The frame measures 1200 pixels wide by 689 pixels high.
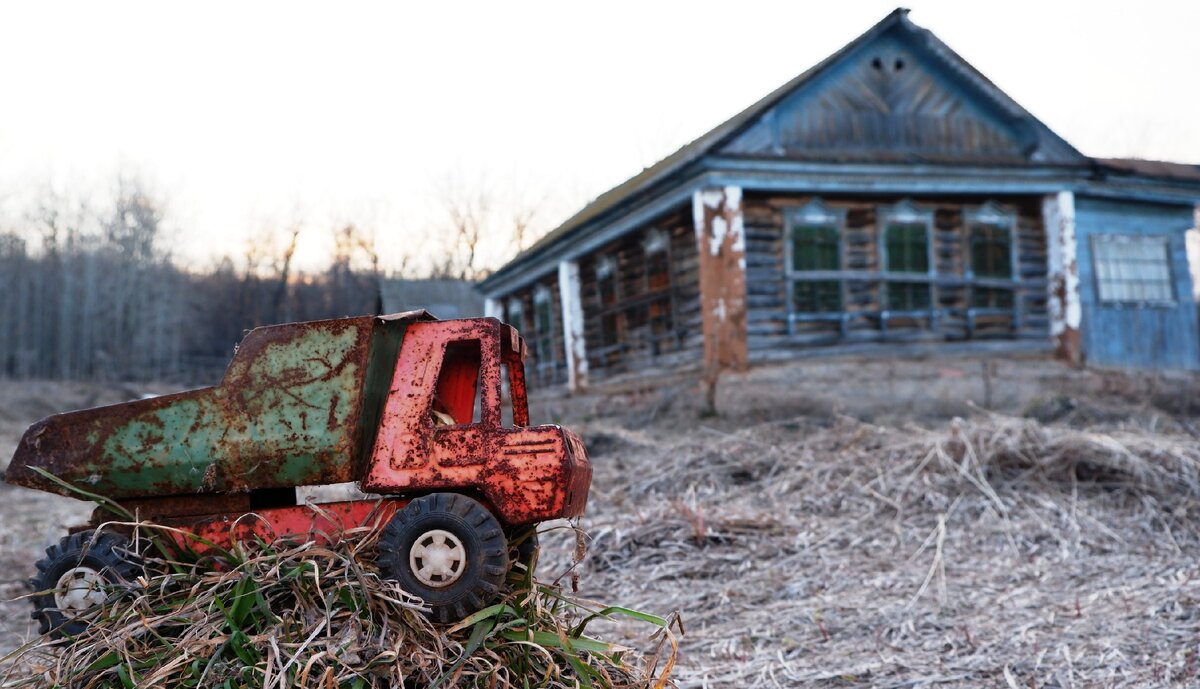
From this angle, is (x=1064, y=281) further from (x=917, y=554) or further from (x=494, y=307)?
(x=494, y=307)

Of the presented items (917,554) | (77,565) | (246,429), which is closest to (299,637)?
(246,429)

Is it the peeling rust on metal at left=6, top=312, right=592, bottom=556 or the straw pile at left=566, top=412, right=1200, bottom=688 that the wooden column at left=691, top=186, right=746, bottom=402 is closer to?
the straw pile at left=566, top=412, right=1200, bottom=688

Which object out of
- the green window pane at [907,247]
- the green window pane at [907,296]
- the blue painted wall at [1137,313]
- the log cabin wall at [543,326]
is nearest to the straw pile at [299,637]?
the green window pane at [907,296]

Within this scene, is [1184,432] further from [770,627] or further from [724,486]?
[770,627]

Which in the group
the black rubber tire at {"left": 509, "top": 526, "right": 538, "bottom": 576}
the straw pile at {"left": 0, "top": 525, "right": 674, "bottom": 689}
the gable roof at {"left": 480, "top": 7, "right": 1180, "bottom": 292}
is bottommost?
the straw pile at {"left": 0, "top": 525, "right": 674, "bottom": 689}

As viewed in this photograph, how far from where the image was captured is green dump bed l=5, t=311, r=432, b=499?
2910 mm

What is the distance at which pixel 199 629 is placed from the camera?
8.87ft

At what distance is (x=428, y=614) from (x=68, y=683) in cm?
100

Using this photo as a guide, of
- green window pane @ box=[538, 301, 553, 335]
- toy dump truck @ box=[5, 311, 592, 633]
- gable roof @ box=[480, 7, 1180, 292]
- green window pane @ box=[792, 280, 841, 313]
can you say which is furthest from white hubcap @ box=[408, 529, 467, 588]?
green window pane @ box=[538, 301, 553, 335]

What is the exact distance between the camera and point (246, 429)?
294cm

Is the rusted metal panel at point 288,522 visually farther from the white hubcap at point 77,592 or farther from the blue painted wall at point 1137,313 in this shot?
the blue painted wall at point 1137,313

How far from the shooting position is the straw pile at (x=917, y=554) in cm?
402

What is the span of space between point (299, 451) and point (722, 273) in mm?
9735

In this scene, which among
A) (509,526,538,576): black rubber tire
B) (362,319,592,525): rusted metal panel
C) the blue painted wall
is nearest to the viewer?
(362,319,592,525): rusted metal panel
